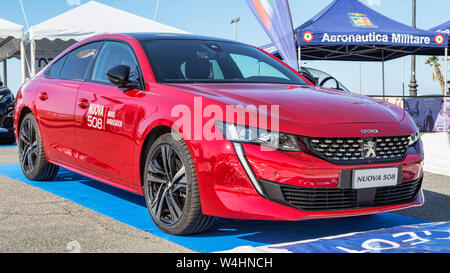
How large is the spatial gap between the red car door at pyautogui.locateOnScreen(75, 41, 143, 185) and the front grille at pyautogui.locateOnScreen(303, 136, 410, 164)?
4.54 feet

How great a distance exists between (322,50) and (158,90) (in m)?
15.4

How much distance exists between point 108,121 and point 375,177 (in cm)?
204

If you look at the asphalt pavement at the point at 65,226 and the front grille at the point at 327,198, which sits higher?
the front grille at the point at 327,198

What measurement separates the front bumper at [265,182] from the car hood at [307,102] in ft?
0.97

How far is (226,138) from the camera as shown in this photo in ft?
11.7

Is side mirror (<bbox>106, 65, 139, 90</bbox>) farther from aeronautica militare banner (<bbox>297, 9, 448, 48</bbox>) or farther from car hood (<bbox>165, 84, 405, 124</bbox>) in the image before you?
aeronautica militare banner (<bbox>297, 9, 448, 48</bbox>)

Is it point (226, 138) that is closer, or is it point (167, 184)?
point (226, 138)

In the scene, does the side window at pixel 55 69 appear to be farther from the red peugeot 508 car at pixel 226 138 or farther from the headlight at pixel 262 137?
the headlight at pixel 262 137

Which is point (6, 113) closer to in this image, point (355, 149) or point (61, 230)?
point (61, 230)

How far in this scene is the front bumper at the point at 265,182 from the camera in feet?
11.6

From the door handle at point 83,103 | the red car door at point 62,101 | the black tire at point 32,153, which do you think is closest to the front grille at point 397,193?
the door handle at point 83,103

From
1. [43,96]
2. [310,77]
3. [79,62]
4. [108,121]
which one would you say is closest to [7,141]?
[43,96]

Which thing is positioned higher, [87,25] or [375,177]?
[87,25]

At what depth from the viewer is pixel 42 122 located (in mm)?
5828
